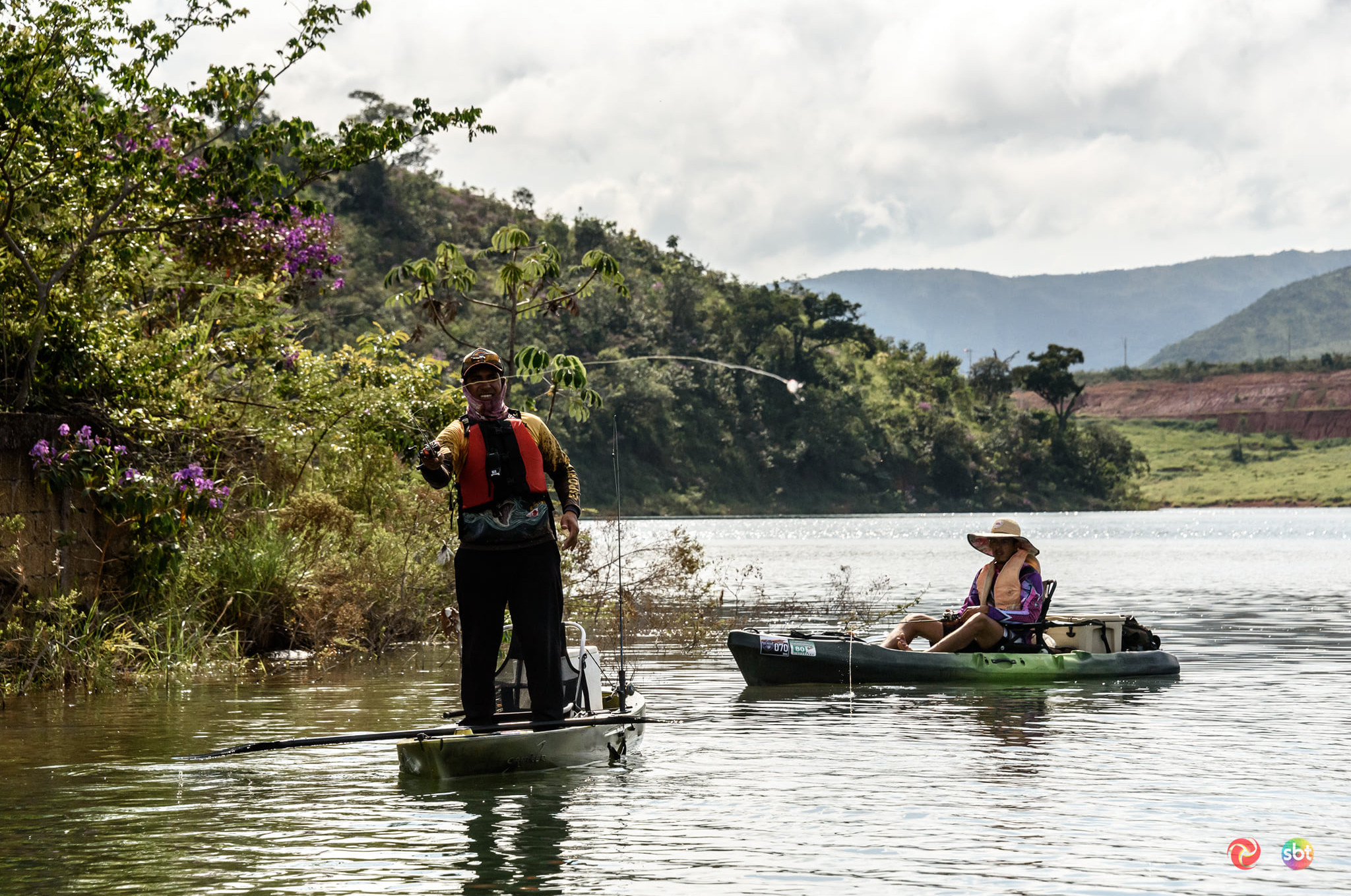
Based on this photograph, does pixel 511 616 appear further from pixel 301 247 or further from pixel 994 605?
pixel 301 247

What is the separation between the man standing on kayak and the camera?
9039 millimetres

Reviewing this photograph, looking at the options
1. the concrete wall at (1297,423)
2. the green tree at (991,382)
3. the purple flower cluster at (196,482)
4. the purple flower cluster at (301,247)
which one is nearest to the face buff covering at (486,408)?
the purple flower cluster at (196,482)

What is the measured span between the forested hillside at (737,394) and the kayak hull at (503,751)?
69800mm

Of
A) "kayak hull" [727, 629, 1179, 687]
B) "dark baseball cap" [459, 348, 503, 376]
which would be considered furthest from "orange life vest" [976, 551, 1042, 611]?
"dark baseball cap" [459, 348, 503, 376]

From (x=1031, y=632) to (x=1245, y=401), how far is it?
159 meters

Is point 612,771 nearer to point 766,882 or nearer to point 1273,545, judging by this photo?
point 766,882

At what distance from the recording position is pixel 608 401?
87188 mm

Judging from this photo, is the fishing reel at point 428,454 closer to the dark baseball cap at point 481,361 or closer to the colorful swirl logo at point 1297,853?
the dark baseball cap at point 481,361

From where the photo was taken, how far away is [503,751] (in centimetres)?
952

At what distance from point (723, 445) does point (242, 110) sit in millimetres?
83157

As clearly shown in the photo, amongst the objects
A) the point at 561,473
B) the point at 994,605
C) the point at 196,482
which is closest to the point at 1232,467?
the point at 994,605

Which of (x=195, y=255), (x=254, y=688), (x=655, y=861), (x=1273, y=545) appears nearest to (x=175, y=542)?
(x=254, y=688)

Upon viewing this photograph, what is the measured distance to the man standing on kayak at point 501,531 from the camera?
9.04 m

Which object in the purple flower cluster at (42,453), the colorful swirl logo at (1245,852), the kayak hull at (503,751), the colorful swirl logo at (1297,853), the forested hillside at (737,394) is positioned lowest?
the colorful swirl logo at (1297,853)
